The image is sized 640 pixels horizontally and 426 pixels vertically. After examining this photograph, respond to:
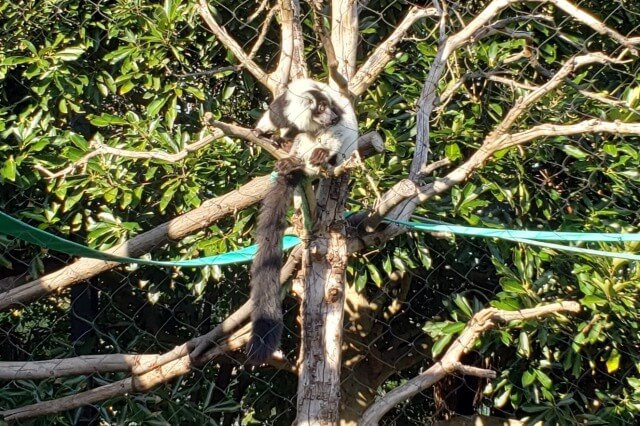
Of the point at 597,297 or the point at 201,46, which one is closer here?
the point at 597,297

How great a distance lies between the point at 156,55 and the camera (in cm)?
257

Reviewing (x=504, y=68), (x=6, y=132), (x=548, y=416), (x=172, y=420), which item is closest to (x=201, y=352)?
(x=172, y=420)

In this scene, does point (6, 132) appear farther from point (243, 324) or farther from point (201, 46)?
point (243, 324)

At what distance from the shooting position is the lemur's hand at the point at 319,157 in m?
2.17

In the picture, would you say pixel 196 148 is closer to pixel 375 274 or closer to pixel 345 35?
pixel 345 35

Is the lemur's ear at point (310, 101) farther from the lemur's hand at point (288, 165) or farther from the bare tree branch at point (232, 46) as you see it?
the lemur's hand at point (288, 165)

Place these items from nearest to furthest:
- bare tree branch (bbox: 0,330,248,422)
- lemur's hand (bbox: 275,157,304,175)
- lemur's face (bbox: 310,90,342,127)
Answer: lemur's hand (bbox: 275,157,304,175)
bare tree branch (bbox: 0,330,248,422)
lemur's face (bbox: 310,90,342,127)

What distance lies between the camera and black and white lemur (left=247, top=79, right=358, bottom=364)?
1919 mm

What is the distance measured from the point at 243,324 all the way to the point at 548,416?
996 mm

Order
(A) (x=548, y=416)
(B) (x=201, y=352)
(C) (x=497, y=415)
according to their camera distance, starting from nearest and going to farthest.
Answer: (B) (x=201, y=352), (A) (x=548, y=416), (C) (x=497, y=415)

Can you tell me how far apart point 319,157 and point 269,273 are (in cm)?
43

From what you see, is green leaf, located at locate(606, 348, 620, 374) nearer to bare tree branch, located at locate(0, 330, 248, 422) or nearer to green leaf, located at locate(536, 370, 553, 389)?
green leaf, located at locate(536, 370, 553, 389)

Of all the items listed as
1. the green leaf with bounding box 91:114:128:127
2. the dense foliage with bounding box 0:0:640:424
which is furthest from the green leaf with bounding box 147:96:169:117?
the green leaf with bounding box 91:114:128:127

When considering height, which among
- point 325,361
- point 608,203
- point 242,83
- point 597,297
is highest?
point 242,83
